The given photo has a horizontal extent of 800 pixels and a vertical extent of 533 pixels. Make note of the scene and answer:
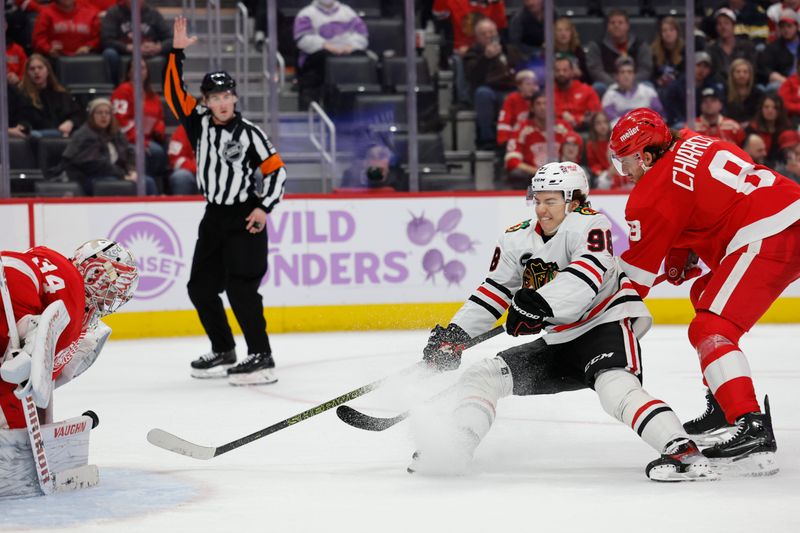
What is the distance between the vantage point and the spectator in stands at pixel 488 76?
733 centimetres

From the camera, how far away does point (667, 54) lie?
24.7 feet

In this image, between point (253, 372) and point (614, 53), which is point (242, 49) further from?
point (253, 372)

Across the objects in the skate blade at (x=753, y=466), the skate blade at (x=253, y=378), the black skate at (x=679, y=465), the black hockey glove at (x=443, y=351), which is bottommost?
the skate blade at (x=253, y=378)

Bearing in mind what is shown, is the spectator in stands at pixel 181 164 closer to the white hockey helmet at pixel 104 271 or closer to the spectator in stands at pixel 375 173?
the spectator in stands at pixel 375 173

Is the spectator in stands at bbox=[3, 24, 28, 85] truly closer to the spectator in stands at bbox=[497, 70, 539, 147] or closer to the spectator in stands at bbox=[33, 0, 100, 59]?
the spectator in stands at bbox=[33, 0, 100, 59]

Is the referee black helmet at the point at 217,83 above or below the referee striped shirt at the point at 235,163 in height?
above

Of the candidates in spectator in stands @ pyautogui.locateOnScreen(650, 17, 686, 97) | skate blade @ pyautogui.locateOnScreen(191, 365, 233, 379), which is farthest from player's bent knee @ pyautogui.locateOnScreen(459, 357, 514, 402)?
spectator in stands @ pyautogui.locateOnScreen(650, 17, 686, 97)

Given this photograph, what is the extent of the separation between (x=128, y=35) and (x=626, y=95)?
3.00 m

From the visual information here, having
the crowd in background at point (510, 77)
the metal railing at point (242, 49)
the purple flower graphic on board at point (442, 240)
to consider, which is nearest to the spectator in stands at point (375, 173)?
the crowd in background at point (510, 77)

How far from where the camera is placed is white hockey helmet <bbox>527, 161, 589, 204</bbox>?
131 inches

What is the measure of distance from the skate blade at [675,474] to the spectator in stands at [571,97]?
4.47 meters

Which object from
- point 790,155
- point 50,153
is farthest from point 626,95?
point 50,153

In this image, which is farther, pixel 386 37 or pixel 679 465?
pixel 386 37

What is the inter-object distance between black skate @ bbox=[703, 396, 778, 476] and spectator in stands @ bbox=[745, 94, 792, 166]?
14.9 ft
